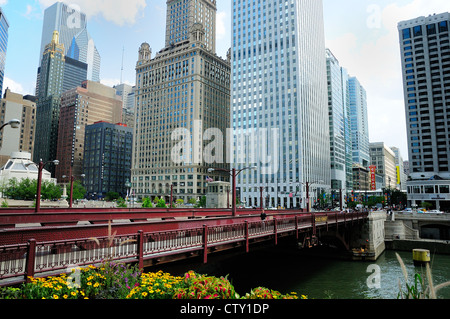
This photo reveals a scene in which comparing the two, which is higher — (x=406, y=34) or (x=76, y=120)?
(x=406, y=34)

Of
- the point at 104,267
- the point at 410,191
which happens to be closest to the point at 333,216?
the point at 104,267

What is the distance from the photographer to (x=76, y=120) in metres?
178

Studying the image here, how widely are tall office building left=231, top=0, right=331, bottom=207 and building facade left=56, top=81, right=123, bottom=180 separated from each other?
106347 mm

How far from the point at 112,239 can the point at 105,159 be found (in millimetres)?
169849

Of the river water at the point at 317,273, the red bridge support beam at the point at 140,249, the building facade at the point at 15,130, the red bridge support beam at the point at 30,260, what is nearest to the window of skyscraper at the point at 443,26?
the river water at the point at 317,273

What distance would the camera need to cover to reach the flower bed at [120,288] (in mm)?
6953

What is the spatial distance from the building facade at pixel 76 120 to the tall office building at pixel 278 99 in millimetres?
106347

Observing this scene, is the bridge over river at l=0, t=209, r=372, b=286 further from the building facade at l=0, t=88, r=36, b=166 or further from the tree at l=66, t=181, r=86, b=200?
the building facade at l=0, t=88, r=36, b=166

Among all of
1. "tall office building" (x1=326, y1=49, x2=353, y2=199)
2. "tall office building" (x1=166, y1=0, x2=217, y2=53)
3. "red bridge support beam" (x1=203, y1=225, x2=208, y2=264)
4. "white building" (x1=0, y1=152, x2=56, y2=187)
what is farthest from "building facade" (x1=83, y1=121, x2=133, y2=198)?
"red bridge support beam" (x1=203, y1=225, x2=208, y2=264)

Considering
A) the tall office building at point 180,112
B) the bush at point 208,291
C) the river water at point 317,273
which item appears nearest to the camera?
the bush at point 208,291

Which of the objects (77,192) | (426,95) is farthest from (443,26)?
(77,192)

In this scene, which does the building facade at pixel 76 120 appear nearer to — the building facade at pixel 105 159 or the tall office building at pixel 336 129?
the building facade at pixel 105 159

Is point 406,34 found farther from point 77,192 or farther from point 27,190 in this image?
point 27,190
